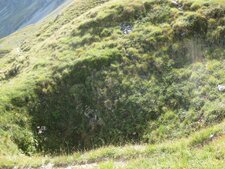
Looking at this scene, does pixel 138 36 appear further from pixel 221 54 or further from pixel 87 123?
pixel 87 123

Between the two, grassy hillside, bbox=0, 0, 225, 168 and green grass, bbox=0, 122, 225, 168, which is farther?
grassy hillside, bbox=0, 0, 225, 168

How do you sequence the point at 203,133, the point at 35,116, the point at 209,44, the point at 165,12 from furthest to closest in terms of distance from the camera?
the point at 165,12 < the point at 209,44 < the point at 35,116 < the point at 203,133

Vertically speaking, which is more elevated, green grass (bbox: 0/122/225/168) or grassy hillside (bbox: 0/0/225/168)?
green grass (bbox: 0/122/225/168)

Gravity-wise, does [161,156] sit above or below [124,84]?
above

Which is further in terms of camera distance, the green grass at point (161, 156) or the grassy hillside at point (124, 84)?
the grassy hillside at point (124, 84)

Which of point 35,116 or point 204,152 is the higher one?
point 204,152

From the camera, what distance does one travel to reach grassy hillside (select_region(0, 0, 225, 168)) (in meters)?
29.6

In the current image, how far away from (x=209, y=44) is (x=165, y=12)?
838cm

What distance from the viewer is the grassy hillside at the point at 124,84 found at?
29.6 m

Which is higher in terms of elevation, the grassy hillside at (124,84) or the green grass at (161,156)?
the green grass at (161,156)

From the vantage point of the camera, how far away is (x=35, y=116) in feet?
108

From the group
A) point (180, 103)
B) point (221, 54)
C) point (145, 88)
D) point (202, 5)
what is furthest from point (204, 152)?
point (202, 5)

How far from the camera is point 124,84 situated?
Answer: 34094 mm

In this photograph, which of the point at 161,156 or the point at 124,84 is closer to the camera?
the point at 161,156
